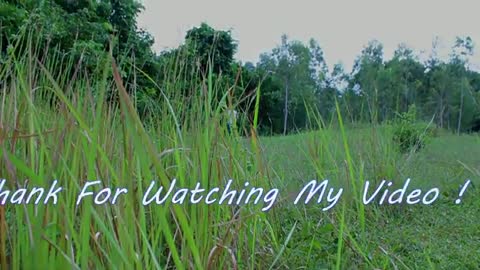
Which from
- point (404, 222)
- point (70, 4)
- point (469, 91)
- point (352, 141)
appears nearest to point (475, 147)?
point (352, 141)

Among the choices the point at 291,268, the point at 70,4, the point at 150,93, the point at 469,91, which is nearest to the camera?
the point at 291,268

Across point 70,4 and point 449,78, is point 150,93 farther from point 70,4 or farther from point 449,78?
point 449,78

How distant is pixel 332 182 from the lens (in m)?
1.68

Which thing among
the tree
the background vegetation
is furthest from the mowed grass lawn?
the tree

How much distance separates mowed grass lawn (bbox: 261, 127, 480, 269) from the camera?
47.6 inches

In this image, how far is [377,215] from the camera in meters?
1.66

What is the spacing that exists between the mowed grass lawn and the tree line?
0.49ft

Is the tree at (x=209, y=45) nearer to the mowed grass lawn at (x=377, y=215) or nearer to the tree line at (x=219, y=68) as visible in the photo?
the tree line at (x=219, y=68)

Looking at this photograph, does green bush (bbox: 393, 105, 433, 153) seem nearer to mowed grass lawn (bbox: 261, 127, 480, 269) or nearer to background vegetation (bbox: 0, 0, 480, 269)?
background vegetation (bbox: 0, 0, 480, 269)

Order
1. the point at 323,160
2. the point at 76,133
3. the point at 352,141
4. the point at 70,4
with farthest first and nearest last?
the point at 70,4 < the point at 352,141 < the point at 323,160 < the point at 76,133

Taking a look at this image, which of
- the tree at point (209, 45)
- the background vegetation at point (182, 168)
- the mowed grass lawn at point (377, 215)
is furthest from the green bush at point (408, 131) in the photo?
the tree at point (209, 45)

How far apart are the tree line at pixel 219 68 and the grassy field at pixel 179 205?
97 millimetres

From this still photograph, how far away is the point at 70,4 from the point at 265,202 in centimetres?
460

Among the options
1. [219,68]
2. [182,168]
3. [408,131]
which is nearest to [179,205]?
[182,168]
